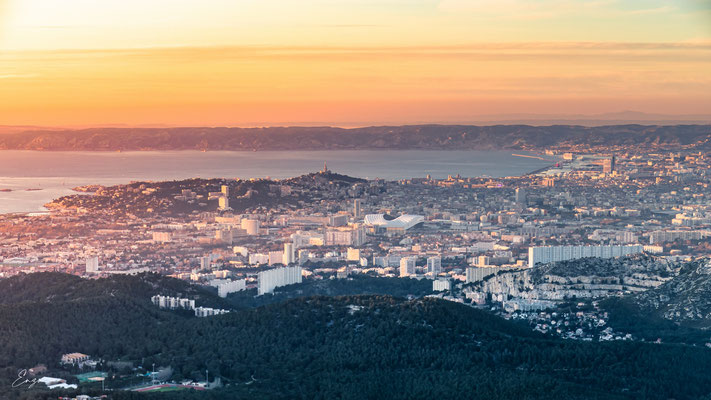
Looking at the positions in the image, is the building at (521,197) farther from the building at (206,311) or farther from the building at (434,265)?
the building at (206,311)

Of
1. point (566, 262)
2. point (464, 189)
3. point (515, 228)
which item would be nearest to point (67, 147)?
point (464, 189)

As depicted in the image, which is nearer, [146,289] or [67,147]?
[146,289]

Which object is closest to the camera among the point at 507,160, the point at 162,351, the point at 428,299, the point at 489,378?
the point at 489,378

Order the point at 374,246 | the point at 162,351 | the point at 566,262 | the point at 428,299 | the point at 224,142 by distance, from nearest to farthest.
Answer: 1. the point at 162,351
2. the point at 428,299
3. the point at 566,262
4. the point at 374,246
5. the point at 224,142

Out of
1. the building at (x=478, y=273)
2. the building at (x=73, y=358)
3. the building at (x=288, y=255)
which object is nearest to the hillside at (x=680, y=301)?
the building at (x=478, y=273)

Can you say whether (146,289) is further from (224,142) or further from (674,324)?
(224,142)
